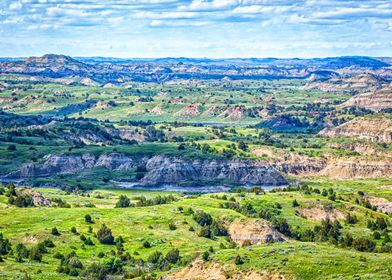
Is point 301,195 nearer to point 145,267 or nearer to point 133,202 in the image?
point 133,202

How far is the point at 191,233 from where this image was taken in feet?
456

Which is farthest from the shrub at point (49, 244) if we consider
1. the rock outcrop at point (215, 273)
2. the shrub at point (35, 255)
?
the rock outcrop at point (215, 273)

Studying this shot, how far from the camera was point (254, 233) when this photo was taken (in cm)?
13700

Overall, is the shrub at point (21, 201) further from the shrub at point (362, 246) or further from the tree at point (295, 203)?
the shrub at point (362, 246)

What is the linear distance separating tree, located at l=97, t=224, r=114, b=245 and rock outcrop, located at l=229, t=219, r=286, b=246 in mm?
22557

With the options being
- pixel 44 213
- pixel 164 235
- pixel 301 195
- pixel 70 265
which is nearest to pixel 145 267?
pixel 70 265

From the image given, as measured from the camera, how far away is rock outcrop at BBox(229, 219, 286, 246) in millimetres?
134750

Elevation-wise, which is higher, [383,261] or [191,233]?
[383,261]

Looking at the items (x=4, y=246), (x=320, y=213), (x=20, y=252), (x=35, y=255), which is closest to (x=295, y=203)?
(x=320, y=213)

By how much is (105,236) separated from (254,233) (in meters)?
26.6

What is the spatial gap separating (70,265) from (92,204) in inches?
2438

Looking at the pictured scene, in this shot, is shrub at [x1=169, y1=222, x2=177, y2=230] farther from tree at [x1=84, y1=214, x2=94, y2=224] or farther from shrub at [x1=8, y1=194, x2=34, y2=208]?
shrub at [x1=8, y1=194, x2=34, y2=208]

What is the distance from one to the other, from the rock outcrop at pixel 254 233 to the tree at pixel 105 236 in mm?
22557

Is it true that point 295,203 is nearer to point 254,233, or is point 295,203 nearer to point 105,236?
point 254,233
